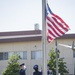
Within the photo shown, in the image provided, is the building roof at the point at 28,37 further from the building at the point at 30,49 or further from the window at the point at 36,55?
the window at the point at 36,55

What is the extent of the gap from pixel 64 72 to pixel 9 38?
9751 mm

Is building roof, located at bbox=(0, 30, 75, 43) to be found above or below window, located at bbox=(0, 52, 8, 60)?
above

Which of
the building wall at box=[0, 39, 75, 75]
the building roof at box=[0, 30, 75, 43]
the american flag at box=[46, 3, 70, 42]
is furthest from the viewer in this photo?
the building roof at box=[0, 30, 75, 43]

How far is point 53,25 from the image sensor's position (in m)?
8.30

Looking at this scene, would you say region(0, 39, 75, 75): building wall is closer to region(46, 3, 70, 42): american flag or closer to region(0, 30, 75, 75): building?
region(0, 30, 75, 75): building

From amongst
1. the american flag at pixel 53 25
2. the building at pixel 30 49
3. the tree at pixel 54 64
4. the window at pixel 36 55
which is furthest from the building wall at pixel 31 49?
the american flag at pixel 53 25

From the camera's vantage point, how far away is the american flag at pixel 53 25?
797 cm

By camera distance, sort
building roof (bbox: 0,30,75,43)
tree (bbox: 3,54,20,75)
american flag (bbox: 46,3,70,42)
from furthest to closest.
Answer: building roof (bbox: 0,30,75,43), tree (bbox: 3,54,20,75), american flag (bbox: 46,3,70,42)

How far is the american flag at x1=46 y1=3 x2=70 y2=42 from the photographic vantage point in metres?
7.97

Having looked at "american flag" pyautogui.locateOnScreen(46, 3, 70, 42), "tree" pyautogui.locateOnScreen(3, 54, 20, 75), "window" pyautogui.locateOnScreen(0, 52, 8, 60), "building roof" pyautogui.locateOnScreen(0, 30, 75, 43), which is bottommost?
"tree" pyautogui.locateOnScreen(3, 54, 20, 75)

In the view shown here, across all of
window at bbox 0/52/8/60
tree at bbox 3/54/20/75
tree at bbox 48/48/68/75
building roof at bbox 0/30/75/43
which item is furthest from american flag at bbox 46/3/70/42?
window at bbox 0/52/8/60

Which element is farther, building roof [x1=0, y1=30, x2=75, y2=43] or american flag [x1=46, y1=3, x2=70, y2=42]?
building roof [x1=0, y1=30, x2=75, y2=43]

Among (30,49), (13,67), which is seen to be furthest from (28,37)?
(13,67)

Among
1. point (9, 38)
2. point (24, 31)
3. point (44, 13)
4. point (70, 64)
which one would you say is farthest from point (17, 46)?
point (44, 13)
